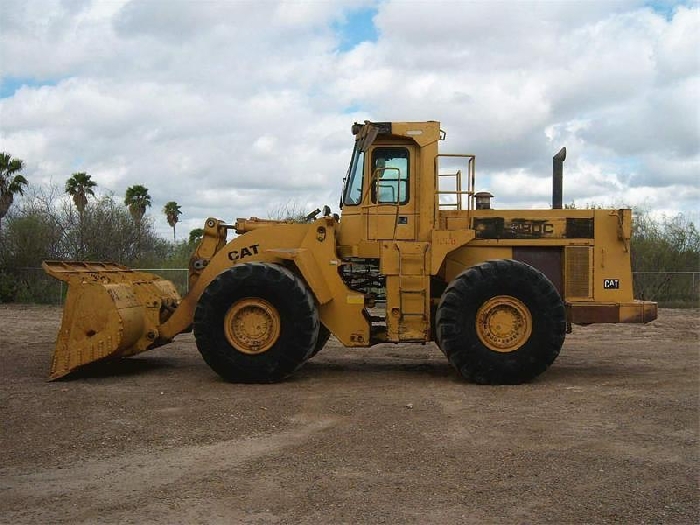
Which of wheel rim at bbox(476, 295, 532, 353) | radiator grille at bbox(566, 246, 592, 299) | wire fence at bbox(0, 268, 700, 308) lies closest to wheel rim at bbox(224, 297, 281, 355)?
wheel rim at bbox(476, 295, 532, 353)

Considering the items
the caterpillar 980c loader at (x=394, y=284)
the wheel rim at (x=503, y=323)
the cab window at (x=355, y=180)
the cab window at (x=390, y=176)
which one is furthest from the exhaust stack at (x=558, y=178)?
the cab window at (x=355, y=180)

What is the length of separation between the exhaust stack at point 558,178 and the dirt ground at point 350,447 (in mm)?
2401

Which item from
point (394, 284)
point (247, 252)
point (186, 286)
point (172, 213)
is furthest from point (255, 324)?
point (172, 213)

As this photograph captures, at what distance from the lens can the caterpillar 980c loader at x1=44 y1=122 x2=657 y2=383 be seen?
982 centimetres

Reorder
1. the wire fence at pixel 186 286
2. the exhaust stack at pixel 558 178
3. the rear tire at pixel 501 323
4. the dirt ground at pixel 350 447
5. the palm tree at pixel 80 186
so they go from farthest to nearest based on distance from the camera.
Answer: the palm tree at pixel 80 186 < the wire fence at pixel 186 286 < the exhaust stack at pixel 558 178 < the rear tire at pixel 501 323 < the dirt ground at pixel 350 447

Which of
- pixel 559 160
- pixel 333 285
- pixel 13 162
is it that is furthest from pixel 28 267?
pixel 559 160

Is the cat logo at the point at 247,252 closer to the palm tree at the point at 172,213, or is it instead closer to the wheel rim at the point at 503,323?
the wheel rim at the point at 503,323

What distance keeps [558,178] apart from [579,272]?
143cm

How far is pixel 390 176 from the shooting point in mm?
10570

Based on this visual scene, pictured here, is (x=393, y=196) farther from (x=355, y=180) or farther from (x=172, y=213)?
(x=172, y=213)

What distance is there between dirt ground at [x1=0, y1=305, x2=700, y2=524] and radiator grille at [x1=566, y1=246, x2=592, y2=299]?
1160 millimetres

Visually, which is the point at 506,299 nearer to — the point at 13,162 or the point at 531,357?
the point at 531,357

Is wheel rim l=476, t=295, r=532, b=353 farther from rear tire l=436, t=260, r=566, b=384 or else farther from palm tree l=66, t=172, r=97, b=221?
palm tree l=66, t=172, r=97, b=221

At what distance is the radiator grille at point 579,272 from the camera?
415 inches
